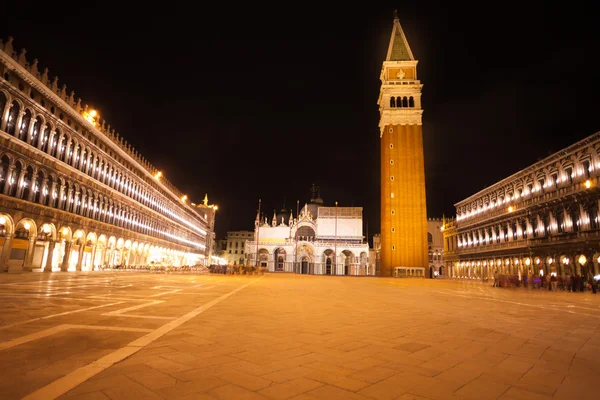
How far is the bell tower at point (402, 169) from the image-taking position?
54969mm

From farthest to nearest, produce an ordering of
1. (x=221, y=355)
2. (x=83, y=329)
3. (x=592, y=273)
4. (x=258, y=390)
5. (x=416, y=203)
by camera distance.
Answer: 1. (x=416, y=203)
2. (x=592, y=273)
3. (x=83, y=329)
4. (x=221, y=355)
5. (x=258, y=390)

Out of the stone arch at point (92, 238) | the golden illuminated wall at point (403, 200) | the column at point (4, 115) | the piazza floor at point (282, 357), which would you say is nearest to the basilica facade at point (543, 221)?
the golden illuminated wall at point (403, 200)

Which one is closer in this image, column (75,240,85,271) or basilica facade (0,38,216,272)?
basilica facade (0,38,216,272)

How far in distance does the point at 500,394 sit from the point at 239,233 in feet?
396

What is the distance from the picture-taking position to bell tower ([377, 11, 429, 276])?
180ft

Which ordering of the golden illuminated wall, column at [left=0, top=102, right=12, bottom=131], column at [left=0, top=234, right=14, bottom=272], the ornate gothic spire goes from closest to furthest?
column at [left=0, top=102, right=12, bottom=131] < column at [left=0, top=234, right=14, bottom=272] < the golden illuminated wall < the ornate gothic spire

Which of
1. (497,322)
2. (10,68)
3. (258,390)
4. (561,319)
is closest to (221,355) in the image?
(258,390)


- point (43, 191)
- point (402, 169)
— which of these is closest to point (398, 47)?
point (402, 169)

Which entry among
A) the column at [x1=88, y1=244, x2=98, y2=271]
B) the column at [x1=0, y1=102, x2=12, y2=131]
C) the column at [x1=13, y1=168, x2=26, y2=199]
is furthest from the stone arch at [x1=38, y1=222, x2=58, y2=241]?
the column at [x1=0, y1=102, x2=12, y2=131]

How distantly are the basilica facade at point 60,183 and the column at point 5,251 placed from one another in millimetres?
65

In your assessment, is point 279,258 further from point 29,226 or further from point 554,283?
point 554,283

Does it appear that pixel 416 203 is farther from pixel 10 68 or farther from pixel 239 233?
pixel 239 233

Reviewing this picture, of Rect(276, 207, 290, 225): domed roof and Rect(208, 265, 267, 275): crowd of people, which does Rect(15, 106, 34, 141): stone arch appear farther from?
Rect(276, 207, 290, 225): domed roof

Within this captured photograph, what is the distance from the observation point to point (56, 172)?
1151 inches
